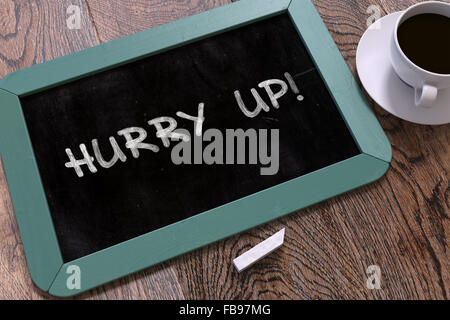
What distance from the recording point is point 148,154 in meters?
0.71

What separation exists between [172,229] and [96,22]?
16.2 inches

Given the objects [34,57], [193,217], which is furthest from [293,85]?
[34,57]

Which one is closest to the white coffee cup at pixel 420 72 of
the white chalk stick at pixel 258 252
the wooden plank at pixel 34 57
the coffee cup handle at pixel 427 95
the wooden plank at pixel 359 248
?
the coffee cup handle at pixel 427 95

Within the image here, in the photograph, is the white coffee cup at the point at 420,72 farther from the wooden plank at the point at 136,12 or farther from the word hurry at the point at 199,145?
the wooden plank at the point at 136,12

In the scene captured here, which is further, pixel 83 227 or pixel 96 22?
pixel 96 22

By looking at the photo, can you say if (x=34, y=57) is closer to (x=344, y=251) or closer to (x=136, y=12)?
(x=136, y=12)

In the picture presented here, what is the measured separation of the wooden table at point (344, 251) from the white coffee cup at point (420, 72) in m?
0.09

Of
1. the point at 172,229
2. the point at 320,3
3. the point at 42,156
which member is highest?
the point at 320,3

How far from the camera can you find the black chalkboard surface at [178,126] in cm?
68

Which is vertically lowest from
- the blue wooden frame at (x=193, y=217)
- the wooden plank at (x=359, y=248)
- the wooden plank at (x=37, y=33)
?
the wooden plank at (x=359, y=248)

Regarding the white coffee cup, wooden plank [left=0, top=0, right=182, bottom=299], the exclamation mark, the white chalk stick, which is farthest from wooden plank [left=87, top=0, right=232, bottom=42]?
the white chalk stick

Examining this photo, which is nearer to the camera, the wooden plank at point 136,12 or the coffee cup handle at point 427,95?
the coffee cup handle at point 427,95
